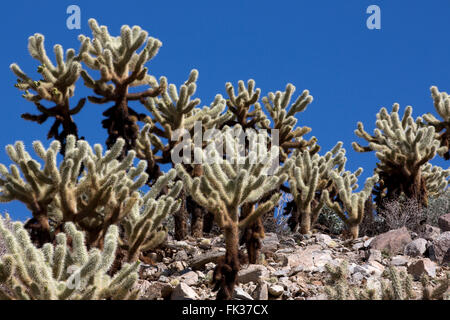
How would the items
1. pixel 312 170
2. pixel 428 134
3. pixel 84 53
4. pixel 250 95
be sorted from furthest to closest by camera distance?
1. pixel 250 95
2. pixel 428 134
3. pixel 312 170
4. pixel 84 53

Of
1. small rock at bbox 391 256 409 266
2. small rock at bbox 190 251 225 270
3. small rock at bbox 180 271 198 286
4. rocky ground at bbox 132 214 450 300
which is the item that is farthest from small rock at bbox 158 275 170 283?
small rock at bbox 391 256 409 266

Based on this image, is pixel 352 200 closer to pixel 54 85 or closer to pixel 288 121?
pixel 288 121

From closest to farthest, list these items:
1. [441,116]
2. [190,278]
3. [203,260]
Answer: [190,278]
[203,260]
[441,116]

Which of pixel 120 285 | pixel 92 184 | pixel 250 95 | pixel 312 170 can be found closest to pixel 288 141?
pixel 250 95

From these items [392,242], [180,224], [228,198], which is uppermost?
[180,224]

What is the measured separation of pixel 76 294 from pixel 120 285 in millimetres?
472

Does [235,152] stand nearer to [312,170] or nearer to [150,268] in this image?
[150,268]

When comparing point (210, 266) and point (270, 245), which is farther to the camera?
point (270, 245)

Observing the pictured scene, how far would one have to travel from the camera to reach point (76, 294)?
6180 millimetres

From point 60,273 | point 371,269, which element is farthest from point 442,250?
point 60,273

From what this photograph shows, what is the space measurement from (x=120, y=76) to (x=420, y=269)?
666cm

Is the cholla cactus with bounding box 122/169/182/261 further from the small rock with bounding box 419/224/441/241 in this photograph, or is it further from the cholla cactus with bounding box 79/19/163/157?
the small rock with bounding box 419/224/441/241

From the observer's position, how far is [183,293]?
8.12 metres

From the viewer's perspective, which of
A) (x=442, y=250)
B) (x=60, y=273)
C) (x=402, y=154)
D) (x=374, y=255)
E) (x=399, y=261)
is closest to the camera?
(x=60, y=273)
